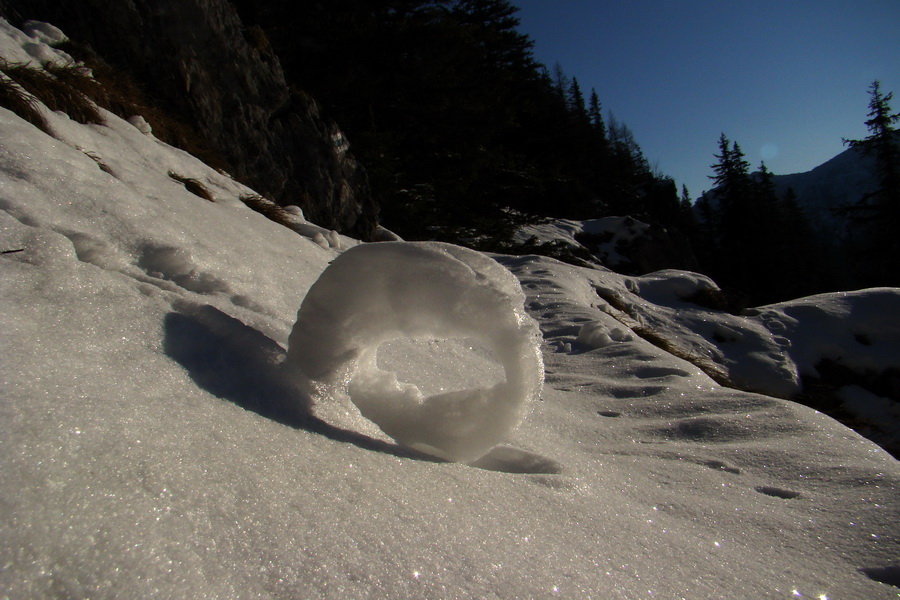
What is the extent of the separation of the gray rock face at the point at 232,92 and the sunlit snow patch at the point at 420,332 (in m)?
4.83

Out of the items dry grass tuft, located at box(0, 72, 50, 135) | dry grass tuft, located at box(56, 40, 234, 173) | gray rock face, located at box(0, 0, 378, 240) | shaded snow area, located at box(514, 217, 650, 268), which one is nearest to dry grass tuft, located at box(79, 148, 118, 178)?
dry grass tuft, located at box(0, 72, 50, 135)

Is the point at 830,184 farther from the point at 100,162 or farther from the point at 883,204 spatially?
the point at 100,162

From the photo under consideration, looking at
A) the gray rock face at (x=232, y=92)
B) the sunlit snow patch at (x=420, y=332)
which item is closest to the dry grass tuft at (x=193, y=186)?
the sunlit snow patch at (x=420, y=332)

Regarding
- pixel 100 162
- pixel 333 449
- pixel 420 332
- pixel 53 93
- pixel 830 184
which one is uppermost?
pixel 830 184

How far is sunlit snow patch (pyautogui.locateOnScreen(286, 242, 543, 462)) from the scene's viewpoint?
130 cm

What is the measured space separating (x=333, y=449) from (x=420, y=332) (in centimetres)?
41

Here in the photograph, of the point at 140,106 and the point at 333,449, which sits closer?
the point at 333,449

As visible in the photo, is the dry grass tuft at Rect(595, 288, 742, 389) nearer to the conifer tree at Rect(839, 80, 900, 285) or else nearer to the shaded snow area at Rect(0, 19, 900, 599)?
the shaded snow area at Rect(0, 19, 900, 599)

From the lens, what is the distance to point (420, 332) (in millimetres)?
1383

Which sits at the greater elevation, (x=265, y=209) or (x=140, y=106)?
(x=140, y=106)

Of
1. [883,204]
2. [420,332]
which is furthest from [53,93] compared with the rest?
[883,204]

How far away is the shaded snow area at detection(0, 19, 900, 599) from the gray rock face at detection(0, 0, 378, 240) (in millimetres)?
3220

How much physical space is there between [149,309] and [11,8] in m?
4.96

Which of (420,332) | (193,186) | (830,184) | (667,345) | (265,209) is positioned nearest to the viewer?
(420,332)
